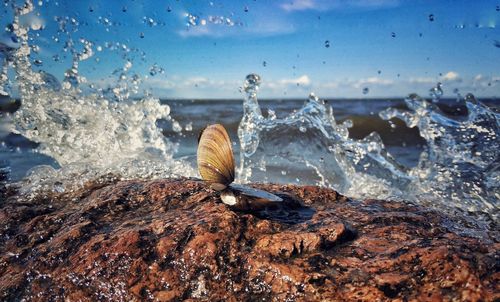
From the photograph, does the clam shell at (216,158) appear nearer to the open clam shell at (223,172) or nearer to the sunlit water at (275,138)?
the open clam shell at (223,172)

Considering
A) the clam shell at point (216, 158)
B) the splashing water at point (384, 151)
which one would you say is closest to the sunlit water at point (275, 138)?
the splashing water at point (384, 151)

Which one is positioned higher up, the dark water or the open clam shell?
the open clam shell

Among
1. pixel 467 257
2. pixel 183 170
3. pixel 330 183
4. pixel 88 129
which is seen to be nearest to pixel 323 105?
pixel 330 183

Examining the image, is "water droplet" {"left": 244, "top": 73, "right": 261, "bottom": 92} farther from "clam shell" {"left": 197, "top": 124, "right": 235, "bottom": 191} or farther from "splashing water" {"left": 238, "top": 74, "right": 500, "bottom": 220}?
"clam shell" {"left": 197, "top": 124, "right": 235, "bottom": 191}

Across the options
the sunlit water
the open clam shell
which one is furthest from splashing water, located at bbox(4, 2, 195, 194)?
the open clam shell

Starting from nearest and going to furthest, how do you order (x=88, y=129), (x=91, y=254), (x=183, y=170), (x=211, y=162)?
1. (x=91, y=254)
2. (x=211, y=162)
3. (x=183, y=170)
4. (x=88, y=129)

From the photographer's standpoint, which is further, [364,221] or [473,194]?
[473,194]

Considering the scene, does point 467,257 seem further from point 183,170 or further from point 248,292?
point 183,170
